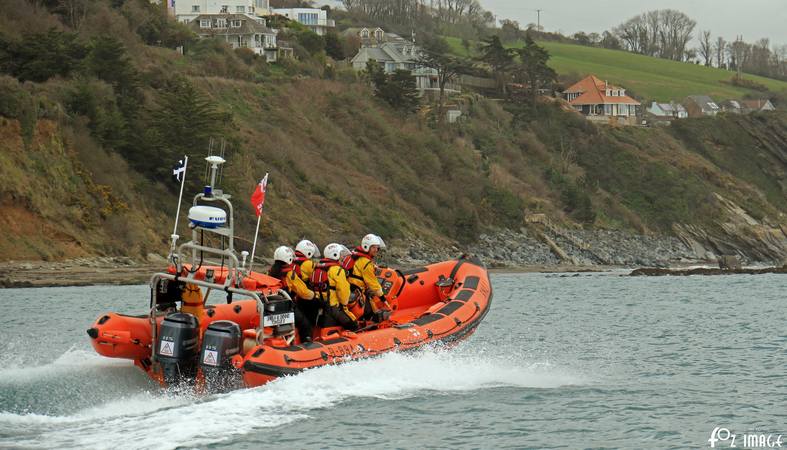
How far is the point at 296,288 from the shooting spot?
14.9m

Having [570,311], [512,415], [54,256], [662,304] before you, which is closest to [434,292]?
[512,415]

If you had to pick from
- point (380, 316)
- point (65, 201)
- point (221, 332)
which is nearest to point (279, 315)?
point (221, 332)

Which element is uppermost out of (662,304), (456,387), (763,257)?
(456,387)

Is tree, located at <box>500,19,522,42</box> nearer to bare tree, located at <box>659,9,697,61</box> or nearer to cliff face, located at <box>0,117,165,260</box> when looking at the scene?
bare tree, located at <box>659,9,697,61</box>

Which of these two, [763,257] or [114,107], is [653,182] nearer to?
[763,257]

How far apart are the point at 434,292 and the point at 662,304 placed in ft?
44.2

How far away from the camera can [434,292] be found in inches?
731

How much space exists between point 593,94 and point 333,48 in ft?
62.7

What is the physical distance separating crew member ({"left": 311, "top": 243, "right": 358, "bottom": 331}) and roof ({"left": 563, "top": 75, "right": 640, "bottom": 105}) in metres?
71.7

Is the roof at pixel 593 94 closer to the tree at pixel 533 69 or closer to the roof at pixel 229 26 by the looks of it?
the tree at pixel 533 69

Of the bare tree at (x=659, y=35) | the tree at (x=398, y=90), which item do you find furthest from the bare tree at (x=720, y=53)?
the tree at (x=398, y=90)

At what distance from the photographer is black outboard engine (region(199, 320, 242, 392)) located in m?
13.3

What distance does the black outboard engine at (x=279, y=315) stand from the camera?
14109 millimetres

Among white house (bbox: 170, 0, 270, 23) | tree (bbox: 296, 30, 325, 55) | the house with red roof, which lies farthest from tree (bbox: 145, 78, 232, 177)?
the house with red roof
